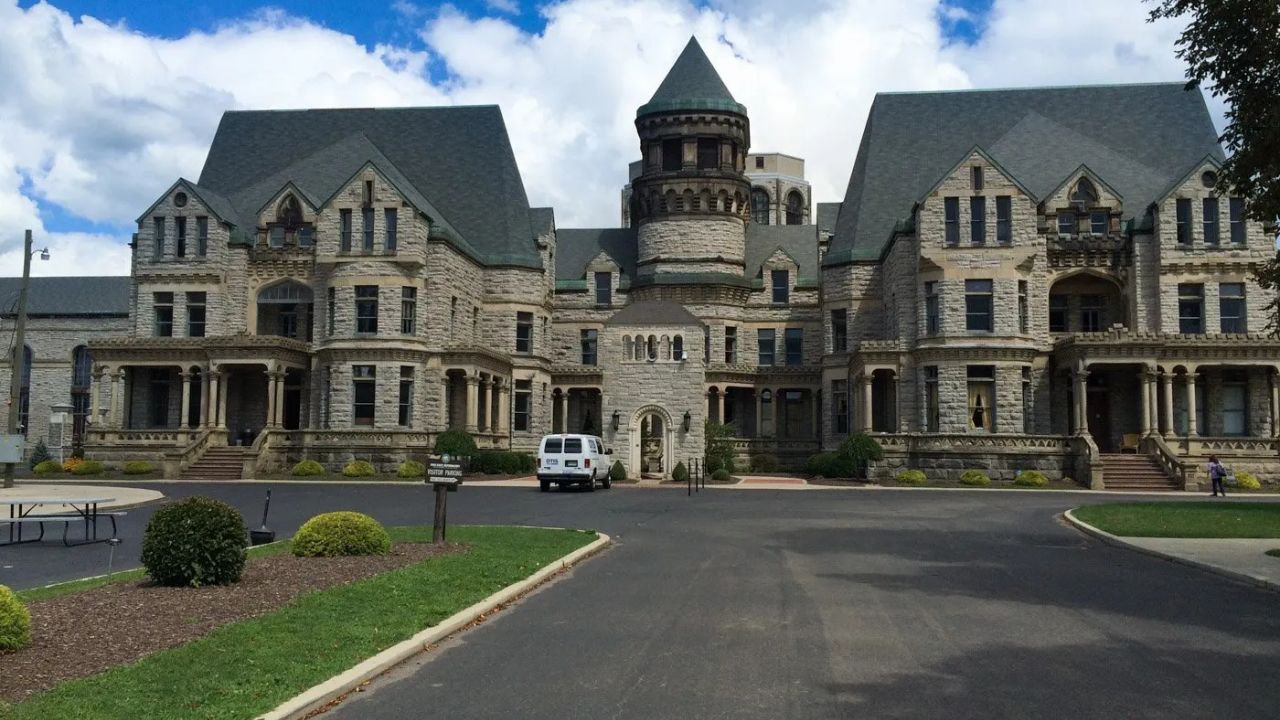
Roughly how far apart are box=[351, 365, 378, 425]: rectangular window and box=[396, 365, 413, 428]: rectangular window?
1.31 meters

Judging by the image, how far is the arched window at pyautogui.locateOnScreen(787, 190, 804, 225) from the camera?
11081 centimetres

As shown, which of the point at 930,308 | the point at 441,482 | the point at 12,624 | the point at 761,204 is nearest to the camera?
the point at 12,624

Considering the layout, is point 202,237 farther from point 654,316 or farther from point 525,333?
point 654,316

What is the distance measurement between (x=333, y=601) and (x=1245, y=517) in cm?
2330

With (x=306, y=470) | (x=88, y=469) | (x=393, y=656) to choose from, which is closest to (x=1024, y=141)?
(x=306, y=470)

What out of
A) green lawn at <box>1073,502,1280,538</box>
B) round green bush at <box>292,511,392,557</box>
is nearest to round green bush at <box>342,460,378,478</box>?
green lawn at <box>1073,502,1280,538</box>

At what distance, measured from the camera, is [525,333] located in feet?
198

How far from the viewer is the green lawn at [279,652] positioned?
7.69 metres

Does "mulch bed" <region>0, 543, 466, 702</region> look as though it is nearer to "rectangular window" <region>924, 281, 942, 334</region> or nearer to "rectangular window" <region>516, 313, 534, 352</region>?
"rectangular window" <region>924, 281, 942, 334</region>

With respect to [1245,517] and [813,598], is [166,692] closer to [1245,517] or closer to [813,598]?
[813,598]

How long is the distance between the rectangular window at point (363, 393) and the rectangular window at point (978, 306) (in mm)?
27833

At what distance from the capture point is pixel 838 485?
4403 cm

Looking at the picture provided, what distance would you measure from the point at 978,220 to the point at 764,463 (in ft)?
61.3

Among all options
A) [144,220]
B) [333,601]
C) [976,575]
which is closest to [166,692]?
[333,601]
